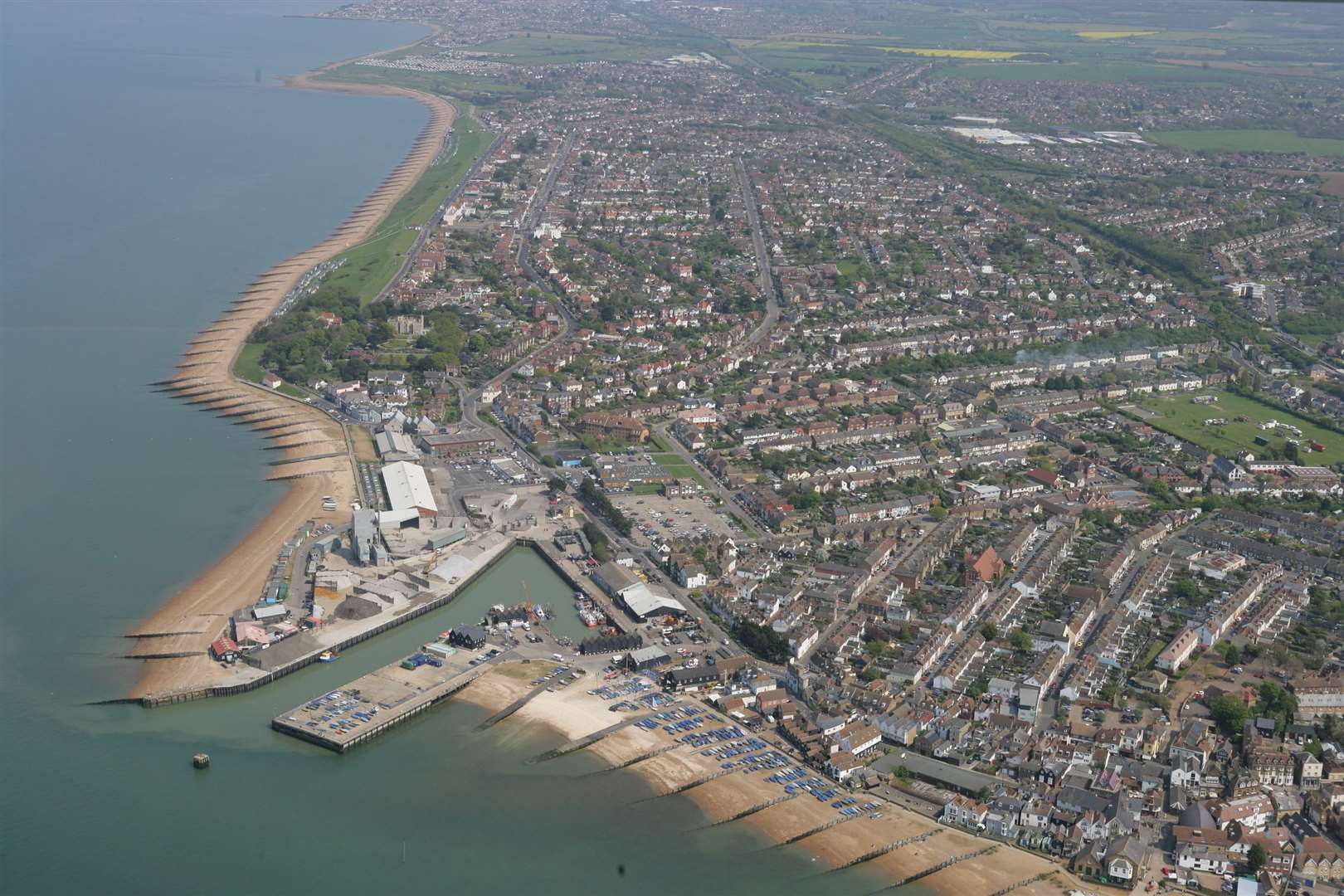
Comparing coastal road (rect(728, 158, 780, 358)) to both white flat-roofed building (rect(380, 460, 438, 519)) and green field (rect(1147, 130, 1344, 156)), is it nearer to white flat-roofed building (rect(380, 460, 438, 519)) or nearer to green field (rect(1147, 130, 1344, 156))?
white flat-roofed building (rect(380, 460, 438, 519))

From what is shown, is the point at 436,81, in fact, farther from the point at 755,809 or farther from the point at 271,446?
the point at 755,809

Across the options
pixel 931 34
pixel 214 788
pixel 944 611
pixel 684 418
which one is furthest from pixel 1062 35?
pixel 214 788

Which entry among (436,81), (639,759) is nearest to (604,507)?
(639,759)

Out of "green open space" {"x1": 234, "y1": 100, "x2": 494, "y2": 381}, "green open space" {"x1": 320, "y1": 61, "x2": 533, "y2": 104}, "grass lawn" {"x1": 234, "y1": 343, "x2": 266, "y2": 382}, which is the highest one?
"green open space" {"x1": 320, "y1": 61, "x2": 533, "y2": 104}

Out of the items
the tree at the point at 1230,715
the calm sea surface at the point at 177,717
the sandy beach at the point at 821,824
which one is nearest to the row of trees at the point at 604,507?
the calm sea surface at the point at 177,717

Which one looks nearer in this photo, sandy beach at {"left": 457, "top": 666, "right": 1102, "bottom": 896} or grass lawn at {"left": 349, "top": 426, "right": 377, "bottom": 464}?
sandy beach at {"left": 457, "top": 666, "right": 1102, "bottom": 896}

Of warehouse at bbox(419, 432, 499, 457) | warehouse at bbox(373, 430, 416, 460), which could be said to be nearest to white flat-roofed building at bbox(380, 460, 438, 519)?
warehouse at bbox(373, 430, 416, 460)
